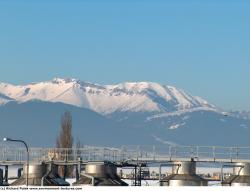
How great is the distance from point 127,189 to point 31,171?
927 inches

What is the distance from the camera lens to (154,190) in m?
75.4

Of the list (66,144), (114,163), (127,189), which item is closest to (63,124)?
(66,144)

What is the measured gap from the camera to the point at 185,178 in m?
93.2

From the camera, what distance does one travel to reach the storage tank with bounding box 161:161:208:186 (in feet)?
305

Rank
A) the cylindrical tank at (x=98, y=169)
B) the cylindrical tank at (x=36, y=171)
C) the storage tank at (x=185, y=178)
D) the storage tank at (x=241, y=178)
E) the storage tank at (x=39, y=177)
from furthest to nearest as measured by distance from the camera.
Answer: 1. the cylindrical tank at (x=36, y=171)
2. the storage tank at (x=39, y=177)
3. the cylindrical tank at (x=98, y=169)
4. the storage tank at (x=185, y=178)
5. the storage tank at (x=241, y=178)

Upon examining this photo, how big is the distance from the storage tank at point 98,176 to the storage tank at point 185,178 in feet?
19.4

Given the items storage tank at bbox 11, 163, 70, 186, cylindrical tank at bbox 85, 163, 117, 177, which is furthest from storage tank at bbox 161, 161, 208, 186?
storage tank at bbox 11, 163, 70, 186

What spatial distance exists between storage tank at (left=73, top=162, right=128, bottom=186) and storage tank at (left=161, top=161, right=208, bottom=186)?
5.91 metres

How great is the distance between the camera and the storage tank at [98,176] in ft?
308

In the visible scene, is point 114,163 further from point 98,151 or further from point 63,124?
point 63,124

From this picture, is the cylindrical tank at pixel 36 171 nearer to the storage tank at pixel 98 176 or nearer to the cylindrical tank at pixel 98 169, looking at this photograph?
the storage tank at pixel 98 176

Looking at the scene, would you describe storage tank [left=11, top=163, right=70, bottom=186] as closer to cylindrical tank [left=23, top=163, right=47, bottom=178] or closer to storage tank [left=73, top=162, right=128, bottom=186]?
cylindrical tank [left=23, top=163, right=47, bottom=178]

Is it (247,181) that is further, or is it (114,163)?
(114,163)

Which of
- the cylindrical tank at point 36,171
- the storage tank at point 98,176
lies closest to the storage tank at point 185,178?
the storage tank at point 98,176
